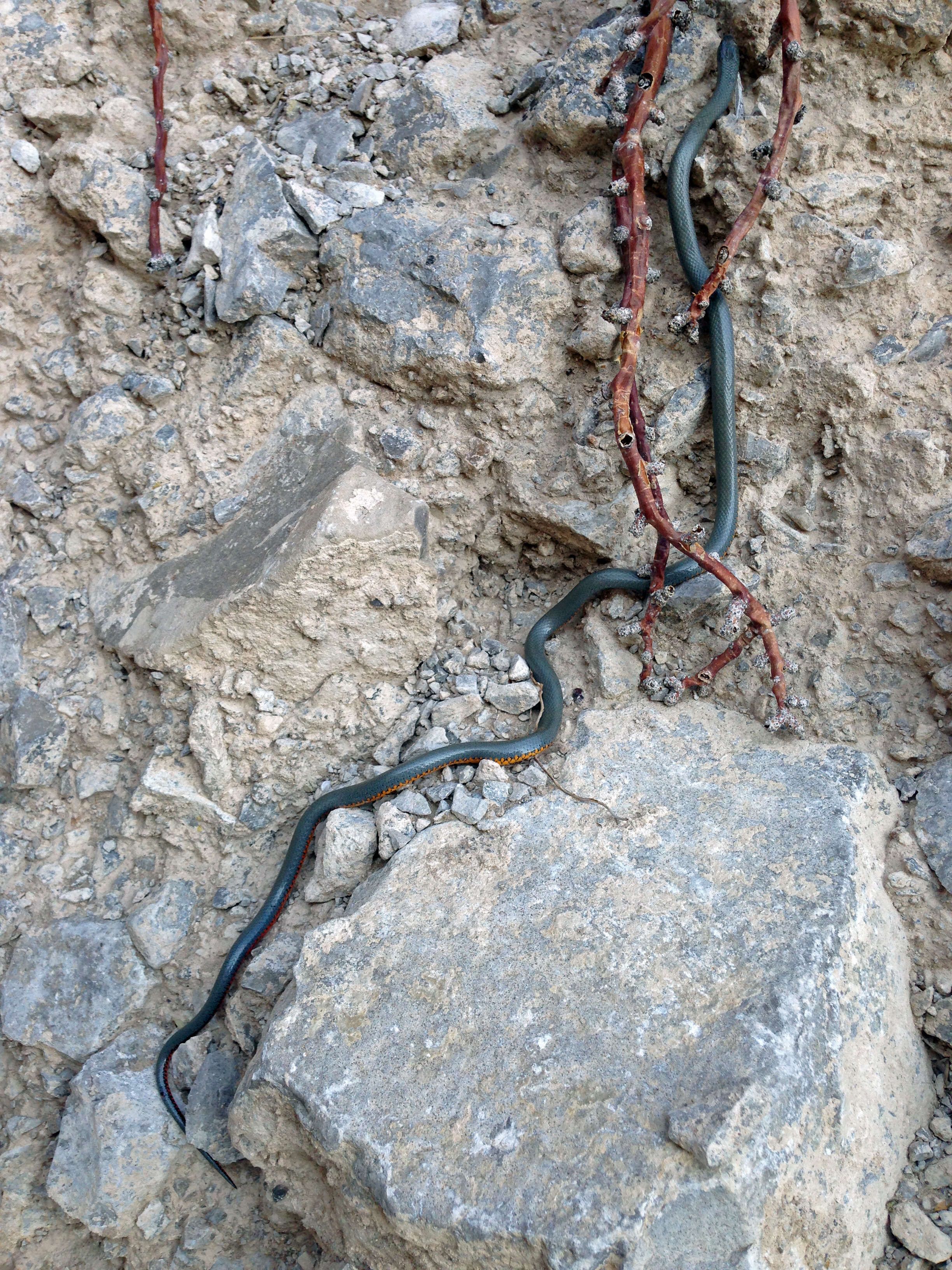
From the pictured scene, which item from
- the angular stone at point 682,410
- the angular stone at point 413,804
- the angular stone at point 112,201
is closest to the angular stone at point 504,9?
the angular stone at point 112,201

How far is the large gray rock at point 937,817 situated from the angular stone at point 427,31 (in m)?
4.40

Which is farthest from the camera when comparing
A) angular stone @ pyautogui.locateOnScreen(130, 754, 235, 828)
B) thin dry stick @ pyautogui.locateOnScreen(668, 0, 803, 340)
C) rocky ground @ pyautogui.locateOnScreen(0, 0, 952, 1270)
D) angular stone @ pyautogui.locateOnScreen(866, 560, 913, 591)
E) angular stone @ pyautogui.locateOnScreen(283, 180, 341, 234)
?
angular stone @ pyautogui.locateOnScreen(283, 180, 341, 234)

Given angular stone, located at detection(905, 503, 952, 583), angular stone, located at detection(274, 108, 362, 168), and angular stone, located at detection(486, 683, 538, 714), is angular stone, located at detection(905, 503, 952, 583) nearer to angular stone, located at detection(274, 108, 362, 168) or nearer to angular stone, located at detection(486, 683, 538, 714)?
angular stone, located at detection(486, 683, 538, 714)

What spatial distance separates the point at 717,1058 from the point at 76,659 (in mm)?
3355

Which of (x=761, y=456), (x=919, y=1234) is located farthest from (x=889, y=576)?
(x=919, y=1234)

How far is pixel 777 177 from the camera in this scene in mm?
3307

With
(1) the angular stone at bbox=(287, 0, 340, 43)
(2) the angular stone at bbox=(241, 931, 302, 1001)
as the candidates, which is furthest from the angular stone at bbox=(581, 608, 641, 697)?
(1) the angular stone at bbox=(287, 0, 340, 43)

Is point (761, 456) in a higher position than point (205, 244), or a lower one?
lower

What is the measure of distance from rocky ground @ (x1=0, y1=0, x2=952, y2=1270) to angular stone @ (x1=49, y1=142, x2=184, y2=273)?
28mm

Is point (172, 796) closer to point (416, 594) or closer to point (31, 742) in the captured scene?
point (31, 742)

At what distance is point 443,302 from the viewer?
143 inches

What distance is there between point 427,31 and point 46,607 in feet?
12.1

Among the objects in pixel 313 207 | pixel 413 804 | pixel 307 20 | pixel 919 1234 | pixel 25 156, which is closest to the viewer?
pixel 919 1234

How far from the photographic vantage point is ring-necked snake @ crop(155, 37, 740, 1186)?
10.8 feet
